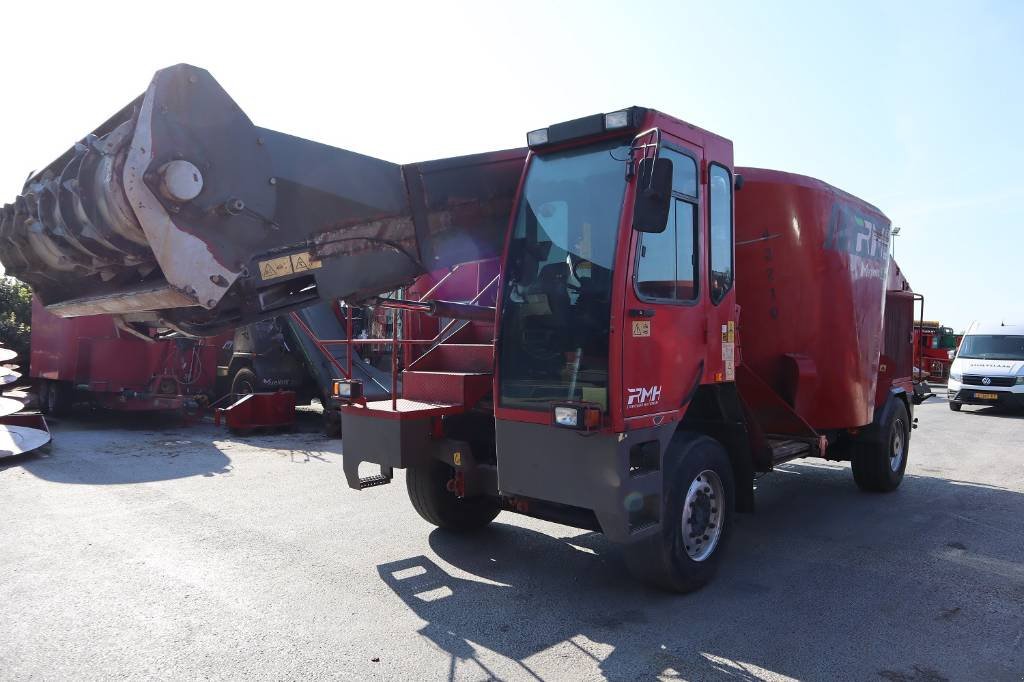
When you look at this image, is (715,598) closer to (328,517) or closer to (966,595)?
(966,595)

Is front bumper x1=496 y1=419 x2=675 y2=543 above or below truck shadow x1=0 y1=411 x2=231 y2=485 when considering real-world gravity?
above

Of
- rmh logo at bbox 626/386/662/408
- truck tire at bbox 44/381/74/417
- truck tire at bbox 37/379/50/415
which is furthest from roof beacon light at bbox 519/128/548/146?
truck tire at bbox 37/379/50/415

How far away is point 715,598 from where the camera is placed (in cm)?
482

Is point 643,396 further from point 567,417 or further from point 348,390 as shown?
point 348,390

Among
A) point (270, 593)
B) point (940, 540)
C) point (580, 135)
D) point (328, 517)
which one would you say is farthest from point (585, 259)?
point (940, 540)

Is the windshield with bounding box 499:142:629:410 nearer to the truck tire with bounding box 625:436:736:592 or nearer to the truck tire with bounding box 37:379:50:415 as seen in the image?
the truck tire with bounding box 625:436:736:592

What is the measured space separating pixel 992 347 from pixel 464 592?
1753 cm

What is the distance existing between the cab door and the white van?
14.9m

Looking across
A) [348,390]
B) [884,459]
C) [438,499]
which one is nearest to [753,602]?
[438,499]

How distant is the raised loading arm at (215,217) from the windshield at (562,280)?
0.57 m

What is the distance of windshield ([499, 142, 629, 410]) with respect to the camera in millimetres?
4344

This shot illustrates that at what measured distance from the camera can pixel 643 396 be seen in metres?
4.38

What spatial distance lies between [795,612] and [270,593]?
3.45m

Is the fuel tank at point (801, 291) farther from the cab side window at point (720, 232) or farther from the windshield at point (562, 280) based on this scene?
the windshield at point (562, 280)
